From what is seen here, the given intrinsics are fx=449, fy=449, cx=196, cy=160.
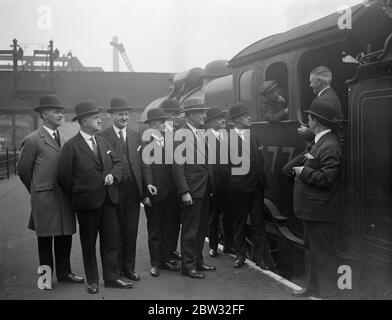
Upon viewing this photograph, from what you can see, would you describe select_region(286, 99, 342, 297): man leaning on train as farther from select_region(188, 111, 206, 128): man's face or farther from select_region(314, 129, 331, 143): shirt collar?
select_region(188, 111, 206, 128): man's face

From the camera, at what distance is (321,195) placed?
4098 mm

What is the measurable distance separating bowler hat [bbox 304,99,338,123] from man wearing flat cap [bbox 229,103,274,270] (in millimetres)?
1276

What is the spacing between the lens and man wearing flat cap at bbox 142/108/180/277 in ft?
16.8

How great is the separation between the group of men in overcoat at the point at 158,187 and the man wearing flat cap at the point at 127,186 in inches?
0.4

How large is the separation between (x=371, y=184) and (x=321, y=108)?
0.86m

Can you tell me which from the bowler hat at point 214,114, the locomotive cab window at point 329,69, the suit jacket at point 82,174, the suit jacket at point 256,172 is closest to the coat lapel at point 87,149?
the suit jacket at point 82,174

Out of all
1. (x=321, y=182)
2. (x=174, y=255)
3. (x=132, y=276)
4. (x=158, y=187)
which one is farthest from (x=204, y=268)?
(x=321, y=182)

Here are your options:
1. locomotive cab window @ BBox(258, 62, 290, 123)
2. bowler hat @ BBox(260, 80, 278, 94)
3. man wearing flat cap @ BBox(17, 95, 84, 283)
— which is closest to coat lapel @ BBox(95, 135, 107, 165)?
man wearing flat cap @ BBox(17, 95, 84, 283)

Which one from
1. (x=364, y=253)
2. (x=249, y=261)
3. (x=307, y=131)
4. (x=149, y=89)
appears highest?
(x=149, y=89)

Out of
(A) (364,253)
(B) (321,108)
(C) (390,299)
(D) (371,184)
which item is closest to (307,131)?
(B) (321,108)

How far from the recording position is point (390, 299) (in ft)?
11.5

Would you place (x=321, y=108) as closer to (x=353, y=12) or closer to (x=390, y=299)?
Result: (x=353, y=12)

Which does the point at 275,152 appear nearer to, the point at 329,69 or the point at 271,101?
the point at 271,101
